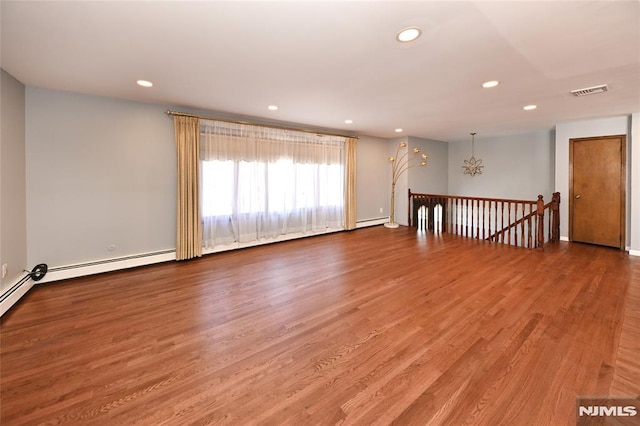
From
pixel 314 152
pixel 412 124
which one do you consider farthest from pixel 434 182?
pixel 314 152

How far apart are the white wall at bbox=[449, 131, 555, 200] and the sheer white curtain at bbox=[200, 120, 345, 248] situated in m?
4.35

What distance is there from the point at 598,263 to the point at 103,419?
6.02 metres

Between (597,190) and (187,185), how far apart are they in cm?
749

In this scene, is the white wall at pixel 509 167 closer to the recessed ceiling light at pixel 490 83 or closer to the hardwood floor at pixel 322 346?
the hardwood floor at pixel 322 346

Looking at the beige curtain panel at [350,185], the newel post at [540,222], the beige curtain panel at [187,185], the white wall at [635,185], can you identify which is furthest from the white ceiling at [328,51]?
the beige curtain panel at [350,185]

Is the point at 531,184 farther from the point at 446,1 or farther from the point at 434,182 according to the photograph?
the point at 446,1

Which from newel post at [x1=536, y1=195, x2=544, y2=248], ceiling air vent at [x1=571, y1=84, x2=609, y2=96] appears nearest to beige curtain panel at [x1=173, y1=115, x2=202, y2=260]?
ceiling air vent at [x1=571, y1=84, x2=609, y2=96]

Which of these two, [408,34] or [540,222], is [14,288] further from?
[540,222]

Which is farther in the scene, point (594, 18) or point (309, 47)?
point (309, 47)

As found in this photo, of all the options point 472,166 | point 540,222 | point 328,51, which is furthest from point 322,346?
point 472,166

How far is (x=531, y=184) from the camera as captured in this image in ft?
23.1

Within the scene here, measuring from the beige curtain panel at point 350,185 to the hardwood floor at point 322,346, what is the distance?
294cm

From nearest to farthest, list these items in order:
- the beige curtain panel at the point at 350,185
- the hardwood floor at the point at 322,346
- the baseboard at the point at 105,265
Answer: the hardwood floor at the point at 322,346
the baseboard at the point at 105,265
the beige curtain panel at the point at 350,185

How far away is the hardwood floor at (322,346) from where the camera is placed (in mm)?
1546
